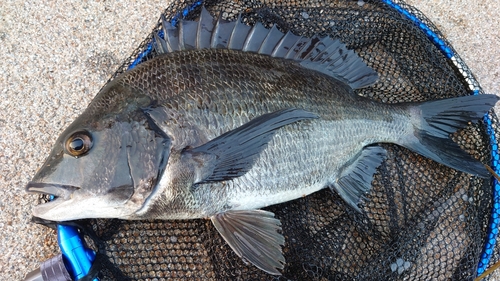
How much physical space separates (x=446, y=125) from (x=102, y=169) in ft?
5.55

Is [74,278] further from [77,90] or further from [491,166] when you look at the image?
[491,166]

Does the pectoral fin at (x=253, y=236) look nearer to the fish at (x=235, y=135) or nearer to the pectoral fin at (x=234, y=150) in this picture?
the fish at (x=235, y=135)

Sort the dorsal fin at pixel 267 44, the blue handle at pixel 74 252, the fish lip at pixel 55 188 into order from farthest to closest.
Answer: the dorsal fin at pixel 267 44, the blue handle at pixel 74 252, the fish lip at pixel 55 188

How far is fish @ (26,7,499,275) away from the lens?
132 cm

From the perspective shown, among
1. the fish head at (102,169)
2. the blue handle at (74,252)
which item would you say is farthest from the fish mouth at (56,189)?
the blue handle at (74,252)

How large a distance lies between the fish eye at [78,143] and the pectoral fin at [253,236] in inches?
23.8

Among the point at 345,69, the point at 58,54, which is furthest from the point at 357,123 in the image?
the point at 58,54

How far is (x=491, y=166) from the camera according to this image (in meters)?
1.86

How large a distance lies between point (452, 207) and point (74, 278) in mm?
1940

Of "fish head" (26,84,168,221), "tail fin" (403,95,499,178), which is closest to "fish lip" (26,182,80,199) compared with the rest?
"fish head" (26,84,168,221)

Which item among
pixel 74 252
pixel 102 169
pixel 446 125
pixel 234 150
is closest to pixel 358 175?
pixel 446 125

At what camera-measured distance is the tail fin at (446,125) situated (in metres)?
1.76

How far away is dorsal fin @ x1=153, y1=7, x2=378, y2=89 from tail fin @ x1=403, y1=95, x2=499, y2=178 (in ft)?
1.14

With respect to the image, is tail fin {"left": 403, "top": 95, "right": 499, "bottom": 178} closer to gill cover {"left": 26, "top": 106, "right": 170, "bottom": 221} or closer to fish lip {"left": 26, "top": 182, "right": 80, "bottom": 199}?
gill cover {"left": 26, "top": 106, "right": 170, "bottom": 221}
